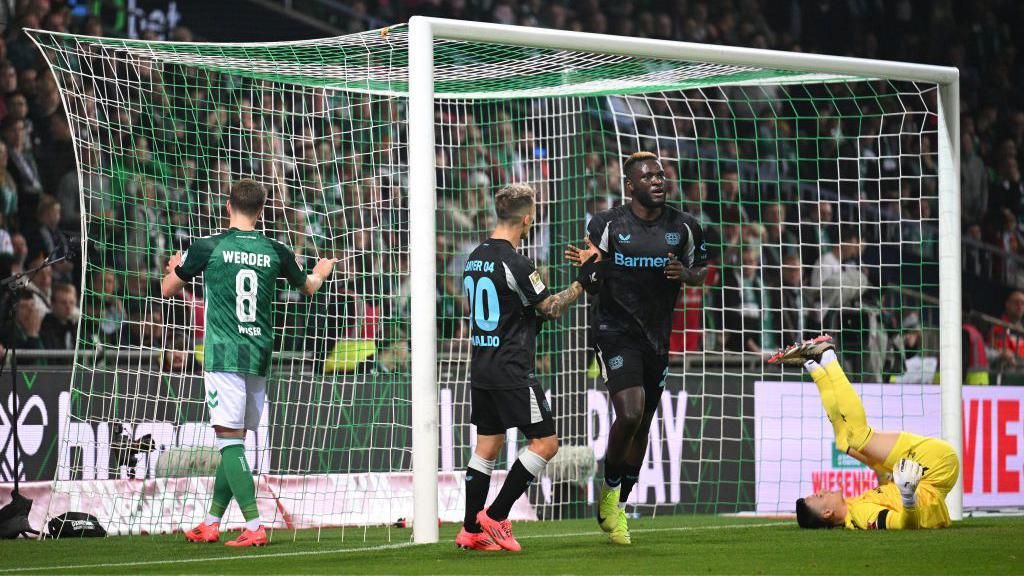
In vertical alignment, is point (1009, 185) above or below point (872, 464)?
above

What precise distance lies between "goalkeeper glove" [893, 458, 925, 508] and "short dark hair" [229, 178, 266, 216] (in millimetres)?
3959

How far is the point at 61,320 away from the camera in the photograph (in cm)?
1061

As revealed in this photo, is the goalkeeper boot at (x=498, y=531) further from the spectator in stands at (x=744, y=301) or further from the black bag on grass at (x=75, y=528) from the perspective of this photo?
the spectator in stands at (x=744, y=301)

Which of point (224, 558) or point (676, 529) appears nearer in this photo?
point (224, 558)

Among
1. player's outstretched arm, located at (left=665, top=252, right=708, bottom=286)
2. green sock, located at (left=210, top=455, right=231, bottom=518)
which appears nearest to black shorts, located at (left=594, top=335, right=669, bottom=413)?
player's outstretched arm, located at (left=665, top=252, right=708, bottom=286)

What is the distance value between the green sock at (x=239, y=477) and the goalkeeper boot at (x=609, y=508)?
184 centimetres

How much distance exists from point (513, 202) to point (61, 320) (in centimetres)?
534

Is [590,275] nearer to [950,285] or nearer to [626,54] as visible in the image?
[626,54]

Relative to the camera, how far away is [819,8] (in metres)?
17.7

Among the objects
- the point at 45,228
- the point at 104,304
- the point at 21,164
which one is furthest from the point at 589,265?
the point at 21,164

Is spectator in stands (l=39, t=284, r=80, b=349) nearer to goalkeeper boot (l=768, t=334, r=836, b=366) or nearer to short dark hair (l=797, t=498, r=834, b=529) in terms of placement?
goalkeeper boot (l=768, t=334, r=836, b=366)

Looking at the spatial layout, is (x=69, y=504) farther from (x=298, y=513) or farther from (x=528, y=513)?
(x=528, y=513)

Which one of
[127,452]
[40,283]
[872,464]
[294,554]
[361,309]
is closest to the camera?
[294,554]

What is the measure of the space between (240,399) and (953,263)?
4961 mm
